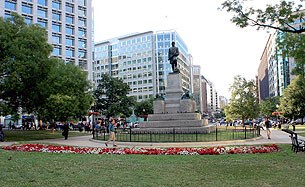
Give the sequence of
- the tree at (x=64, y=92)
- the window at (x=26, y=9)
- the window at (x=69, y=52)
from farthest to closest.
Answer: the window at (x=69, y=52), the window at (x=26, y=9), the tree at (x=64, y=92)

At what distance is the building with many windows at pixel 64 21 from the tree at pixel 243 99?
38005 mm

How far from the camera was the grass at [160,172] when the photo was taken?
8414 millimetres

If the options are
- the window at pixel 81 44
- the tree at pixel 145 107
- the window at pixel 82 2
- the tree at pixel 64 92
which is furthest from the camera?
the tree at pixel 145 107

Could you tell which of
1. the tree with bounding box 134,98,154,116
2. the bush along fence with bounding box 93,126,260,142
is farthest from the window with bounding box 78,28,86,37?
the bush along fence with bounding box 93,126,260,142

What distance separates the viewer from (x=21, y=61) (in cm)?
2736

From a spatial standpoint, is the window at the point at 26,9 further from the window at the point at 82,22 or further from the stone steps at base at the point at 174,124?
the stone steps at base at the point at 174,124

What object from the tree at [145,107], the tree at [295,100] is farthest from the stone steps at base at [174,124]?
the tree at [145,107]

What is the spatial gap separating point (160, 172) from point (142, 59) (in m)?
132

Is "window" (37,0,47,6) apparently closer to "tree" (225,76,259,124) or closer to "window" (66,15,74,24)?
"window" (66,15,74,24)

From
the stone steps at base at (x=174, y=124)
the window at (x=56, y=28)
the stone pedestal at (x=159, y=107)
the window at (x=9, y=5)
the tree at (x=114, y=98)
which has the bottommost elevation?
the stone steps at base at (x=174, y=124)

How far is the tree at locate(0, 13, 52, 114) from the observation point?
27.3m

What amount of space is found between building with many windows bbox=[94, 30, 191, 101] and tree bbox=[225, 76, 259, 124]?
3022 inches

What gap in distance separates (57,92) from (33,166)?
21661 mm

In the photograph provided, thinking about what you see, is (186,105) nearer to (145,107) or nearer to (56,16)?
(56,16)
